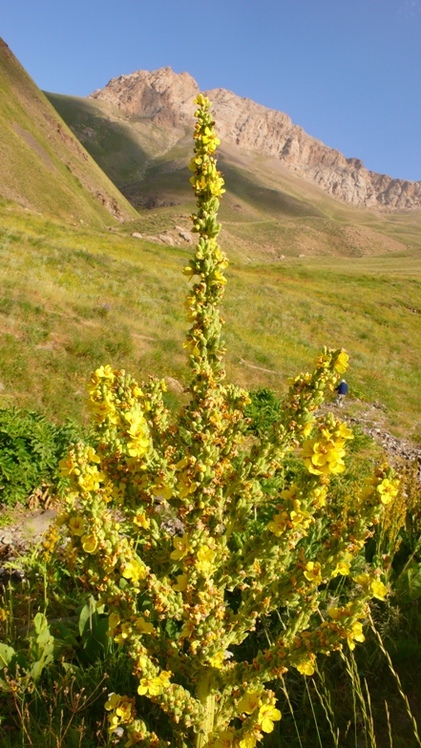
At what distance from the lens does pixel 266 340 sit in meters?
22.0

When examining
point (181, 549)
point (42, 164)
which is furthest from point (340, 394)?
point (42, 164)

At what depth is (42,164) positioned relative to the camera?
305ft

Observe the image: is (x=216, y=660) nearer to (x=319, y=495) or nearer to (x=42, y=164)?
(x=319, y=495)

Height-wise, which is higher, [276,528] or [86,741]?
[276,528]

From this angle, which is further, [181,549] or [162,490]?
[162,490]

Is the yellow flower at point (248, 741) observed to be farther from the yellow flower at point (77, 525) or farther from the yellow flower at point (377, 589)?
the yellow flower at point (77, 525)

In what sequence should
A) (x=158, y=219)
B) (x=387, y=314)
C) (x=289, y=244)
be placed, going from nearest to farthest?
(x=387, y=314)
(x=158, y=219)
(x=289, y=244)

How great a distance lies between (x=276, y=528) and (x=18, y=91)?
136455 mm

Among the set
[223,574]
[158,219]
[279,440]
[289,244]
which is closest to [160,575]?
[223,574]

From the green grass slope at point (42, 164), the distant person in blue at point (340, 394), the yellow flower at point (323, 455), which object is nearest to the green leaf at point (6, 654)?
the yellow flower at point (323, 455)

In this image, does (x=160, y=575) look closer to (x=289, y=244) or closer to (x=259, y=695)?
(x=259, y=695)

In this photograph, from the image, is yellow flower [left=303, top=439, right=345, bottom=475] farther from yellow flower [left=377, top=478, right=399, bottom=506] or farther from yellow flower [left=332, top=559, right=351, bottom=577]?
yellow flower [left=332, top=559, right=351, bottom=577]

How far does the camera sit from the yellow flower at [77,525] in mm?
2418

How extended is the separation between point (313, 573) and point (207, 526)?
65cm
